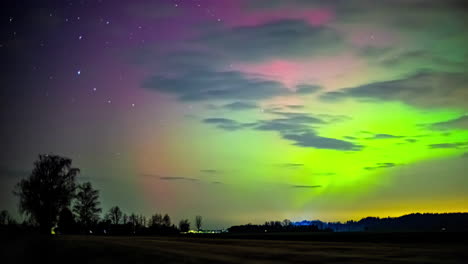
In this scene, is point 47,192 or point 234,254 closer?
point 234,254

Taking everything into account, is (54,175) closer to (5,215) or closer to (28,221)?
(28,221)

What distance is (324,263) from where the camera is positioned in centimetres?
1028

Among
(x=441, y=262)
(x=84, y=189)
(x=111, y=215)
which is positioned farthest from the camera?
(x=111, y=215)

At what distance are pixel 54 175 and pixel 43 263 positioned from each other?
203 feet

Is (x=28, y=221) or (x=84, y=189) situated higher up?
(x=84, y=189)

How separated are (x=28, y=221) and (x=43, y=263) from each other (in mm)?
61122

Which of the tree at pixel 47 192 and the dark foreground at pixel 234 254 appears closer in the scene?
the dark foreground at pixel 234 254

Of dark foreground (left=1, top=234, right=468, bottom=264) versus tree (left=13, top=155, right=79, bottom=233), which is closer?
dark foreground (left=1, top=234, right=468, bottom=264)

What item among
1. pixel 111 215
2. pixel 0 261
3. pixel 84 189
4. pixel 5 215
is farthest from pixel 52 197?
pixel 5 215

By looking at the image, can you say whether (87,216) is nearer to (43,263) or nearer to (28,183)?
(28,183)

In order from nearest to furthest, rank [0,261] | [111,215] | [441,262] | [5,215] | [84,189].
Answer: [441,262]
[0,261]
[84,189]
[111,215]
[5,215]

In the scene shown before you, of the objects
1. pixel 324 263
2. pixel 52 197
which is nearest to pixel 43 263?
pixel 324 263

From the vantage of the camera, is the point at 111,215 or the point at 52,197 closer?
the point at 52,197

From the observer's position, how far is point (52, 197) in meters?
66.7
